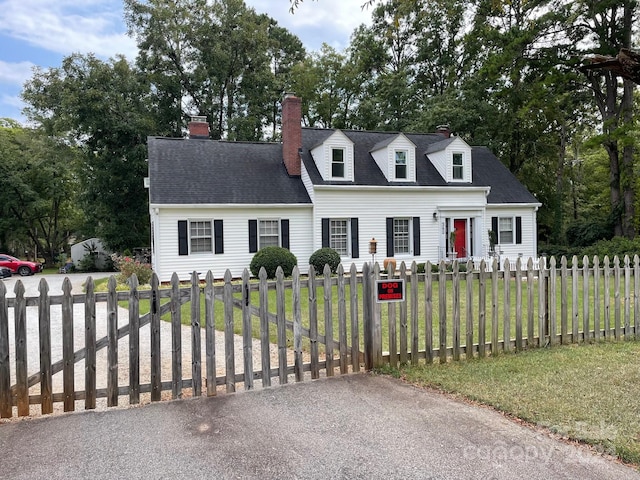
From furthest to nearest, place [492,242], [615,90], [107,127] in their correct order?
1. [107,127]
2. [615,90]
3. [492,242]

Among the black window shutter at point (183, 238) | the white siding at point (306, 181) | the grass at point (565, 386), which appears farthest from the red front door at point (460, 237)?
the grass at point (565, 386)

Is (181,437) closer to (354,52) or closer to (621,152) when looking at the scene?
(621,152)

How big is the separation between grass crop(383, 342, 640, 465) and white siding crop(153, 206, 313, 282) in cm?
1317

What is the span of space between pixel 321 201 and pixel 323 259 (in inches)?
103

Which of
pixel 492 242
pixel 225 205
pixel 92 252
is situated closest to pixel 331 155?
pixel 225 205

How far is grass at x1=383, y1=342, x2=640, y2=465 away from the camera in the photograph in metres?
3.81

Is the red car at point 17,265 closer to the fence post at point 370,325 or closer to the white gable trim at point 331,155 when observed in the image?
the white gable trim at point 331,155

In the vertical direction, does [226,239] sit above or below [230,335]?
above

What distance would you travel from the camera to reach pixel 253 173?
1964 cm

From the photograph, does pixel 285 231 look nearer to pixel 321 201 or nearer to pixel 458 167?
pixel 321 201

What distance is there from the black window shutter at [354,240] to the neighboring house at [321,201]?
0.04 metres

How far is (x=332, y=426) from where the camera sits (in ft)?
13.2

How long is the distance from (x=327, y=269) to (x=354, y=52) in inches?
1242

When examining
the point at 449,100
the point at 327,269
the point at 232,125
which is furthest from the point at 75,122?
the point at 327,269
